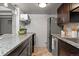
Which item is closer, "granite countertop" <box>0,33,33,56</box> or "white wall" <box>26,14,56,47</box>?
"granite countertop" <box>0,33,33,56</box>

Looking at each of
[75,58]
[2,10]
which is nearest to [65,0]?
[75,58]

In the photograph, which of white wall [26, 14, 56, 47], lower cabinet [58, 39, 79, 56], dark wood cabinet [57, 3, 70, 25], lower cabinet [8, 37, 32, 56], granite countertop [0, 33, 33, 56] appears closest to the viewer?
granite countertop [0, 33, 33, 56]

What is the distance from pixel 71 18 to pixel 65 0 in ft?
7.12

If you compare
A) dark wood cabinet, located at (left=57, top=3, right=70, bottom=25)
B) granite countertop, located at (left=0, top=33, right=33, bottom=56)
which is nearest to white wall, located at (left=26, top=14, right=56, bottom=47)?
dark wood cabinet, located at (left=57, top=3, right=70, bottom=25)

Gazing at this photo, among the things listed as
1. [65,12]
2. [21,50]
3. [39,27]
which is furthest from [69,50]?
[39,27]

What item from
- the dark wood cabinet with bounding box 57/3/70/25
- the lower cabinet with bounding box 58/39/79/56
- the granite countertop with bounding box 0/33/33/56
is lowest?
the lower cabinet with bounding box 58/39/79/56

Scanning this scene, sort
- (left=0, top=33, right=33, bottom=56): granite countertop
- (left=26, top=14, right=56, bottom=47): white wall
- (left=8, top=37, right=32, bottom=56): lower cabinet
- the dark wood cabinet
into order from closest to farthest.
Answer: (left=0, top=33, right=33, bottom=56): granite countertop → (left=8, top=37, right=32, bottom=56): lower cabinet → the dark wood cabinet → (left=26, top=14, right=56, bottom=47): white wall

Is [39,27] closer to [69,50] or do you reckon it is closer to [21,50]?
[69,50]

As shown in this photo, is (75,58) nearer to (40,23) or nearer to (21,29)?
(21,29)

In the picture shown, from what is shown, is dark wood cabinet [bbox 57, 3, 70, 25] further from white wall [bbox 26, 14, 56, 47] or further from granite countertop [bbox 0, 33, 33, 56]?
granite countertop [bbox 0, 33, 33, 56]

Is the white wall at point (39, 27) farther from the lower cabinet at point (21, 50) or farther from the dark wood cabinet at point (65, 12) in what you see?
the lower cabinet at point (21, 50)

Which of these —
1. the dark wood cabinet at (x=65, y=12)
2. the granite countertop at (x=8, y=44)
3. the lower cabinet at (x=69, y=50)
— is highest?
the dark wood cabinet at (x=65, y=12)

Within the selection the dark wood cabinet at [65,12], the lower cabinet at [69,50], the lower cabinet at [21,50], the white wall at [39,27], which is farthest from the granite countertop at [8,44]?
the white wall at [39,27]

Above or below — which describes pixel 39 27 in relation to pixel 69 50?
above
